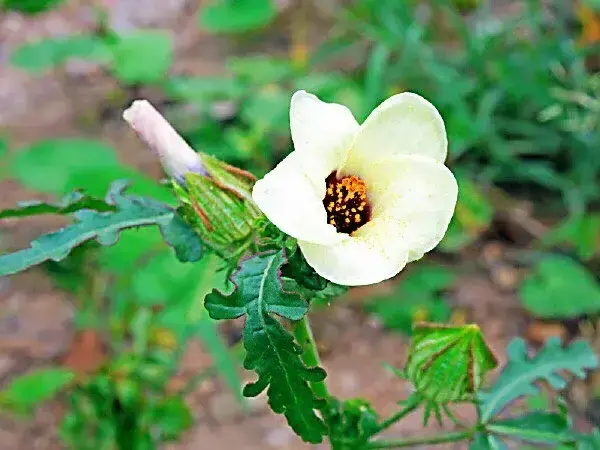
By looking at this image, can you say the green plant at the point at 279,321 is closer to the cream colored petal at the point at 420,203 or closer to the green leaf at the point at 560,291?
the cream colored petal at the point at 420,203

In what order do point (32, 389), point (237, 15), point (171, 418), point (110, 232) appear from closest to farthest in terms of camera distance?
point (110, 232)
point (171, 418)
point (32, 389)
point (237, 15)

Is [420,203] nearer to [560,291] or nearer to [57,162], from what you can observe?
[560,291]

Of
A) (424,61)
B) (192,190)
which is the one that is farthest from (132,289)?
(192,190)

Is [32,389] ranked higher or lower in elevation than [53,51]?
lower

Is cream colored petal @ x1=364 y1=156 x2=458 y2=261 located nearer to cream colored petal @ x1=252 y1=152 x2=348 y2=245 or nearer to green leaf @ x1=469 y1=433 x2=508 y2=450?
cream colored petal @ x1=252 y1=152 x2=348 y2=245

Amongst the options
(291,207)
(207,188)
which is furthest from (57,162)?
(291,207)

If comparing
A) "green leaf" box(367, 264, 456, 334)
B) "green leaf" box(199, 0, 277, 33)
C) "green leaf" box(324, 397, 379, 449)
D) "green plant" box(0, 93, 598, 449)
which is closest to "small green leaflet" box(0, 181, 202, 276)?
"green plant" box(0, 93, 598, 449)

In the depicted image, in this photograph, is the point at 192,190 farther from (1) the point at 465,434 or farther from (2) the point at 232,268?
(1) the point at 465,434
